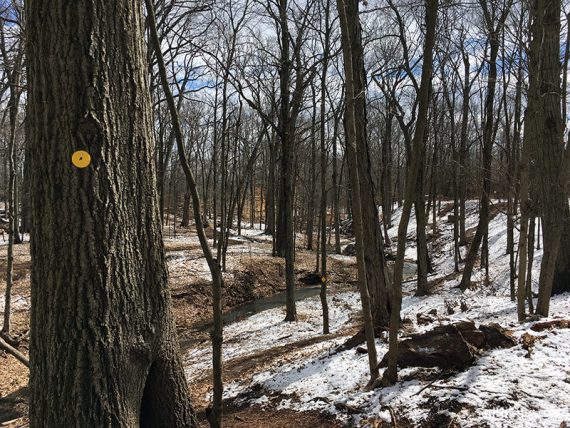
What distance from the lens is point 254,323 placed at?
1102 cm

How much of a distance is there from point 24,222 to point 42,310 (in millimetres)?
23113

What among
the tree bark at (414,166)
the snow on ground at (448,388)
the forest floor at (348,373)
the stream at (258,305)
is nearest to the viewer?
the snow on ground at (448,388)

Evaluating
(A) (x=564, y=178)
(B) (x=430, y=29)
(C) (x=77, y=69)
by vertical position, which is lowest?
(A) (x=564, y=178)

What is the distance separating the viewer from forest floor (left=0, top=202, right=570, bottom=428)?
11.1 feet

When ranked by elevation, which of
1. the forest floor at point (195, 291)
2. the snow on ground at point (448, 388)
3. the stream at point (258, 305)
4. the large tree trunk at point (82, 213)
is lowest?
the stream at point (258, 305)

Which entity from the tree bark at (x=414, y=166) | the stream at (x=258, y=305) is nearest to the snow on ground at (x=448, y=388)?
the tree bark at (x=414, y=166)

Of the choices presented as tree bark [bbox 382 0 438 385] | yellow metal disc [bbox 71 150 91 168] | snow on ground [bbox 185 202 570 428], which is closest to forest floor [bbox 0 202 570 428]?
snow on ground [bbox 185 202 570 428]

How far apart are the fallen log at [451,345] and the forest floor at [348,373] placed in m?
0.10

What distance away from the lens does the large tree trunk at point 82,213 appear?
2152 mm

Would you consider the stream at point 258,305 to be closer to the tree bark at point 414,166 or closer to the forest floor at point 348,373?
the forest floor at point 348,373

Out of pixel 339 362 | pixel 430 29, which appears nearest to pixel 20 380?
pixel 339 362

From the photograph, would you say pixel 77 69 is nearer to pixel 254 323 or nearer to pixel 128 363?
pixel 128 363

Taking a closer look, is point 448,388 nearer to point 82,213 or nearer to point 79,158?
point 82,213

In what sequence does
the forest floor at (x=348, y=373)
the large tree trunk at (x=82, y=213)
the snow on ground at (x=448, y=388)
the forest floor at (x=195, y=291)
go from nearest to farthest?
the large tree trunk at (x=82, y=213) < the snow on ground at (x=448, y=388) < the forest floor at (x=348, y=373) < the forest floor at (x=195, y=291)
